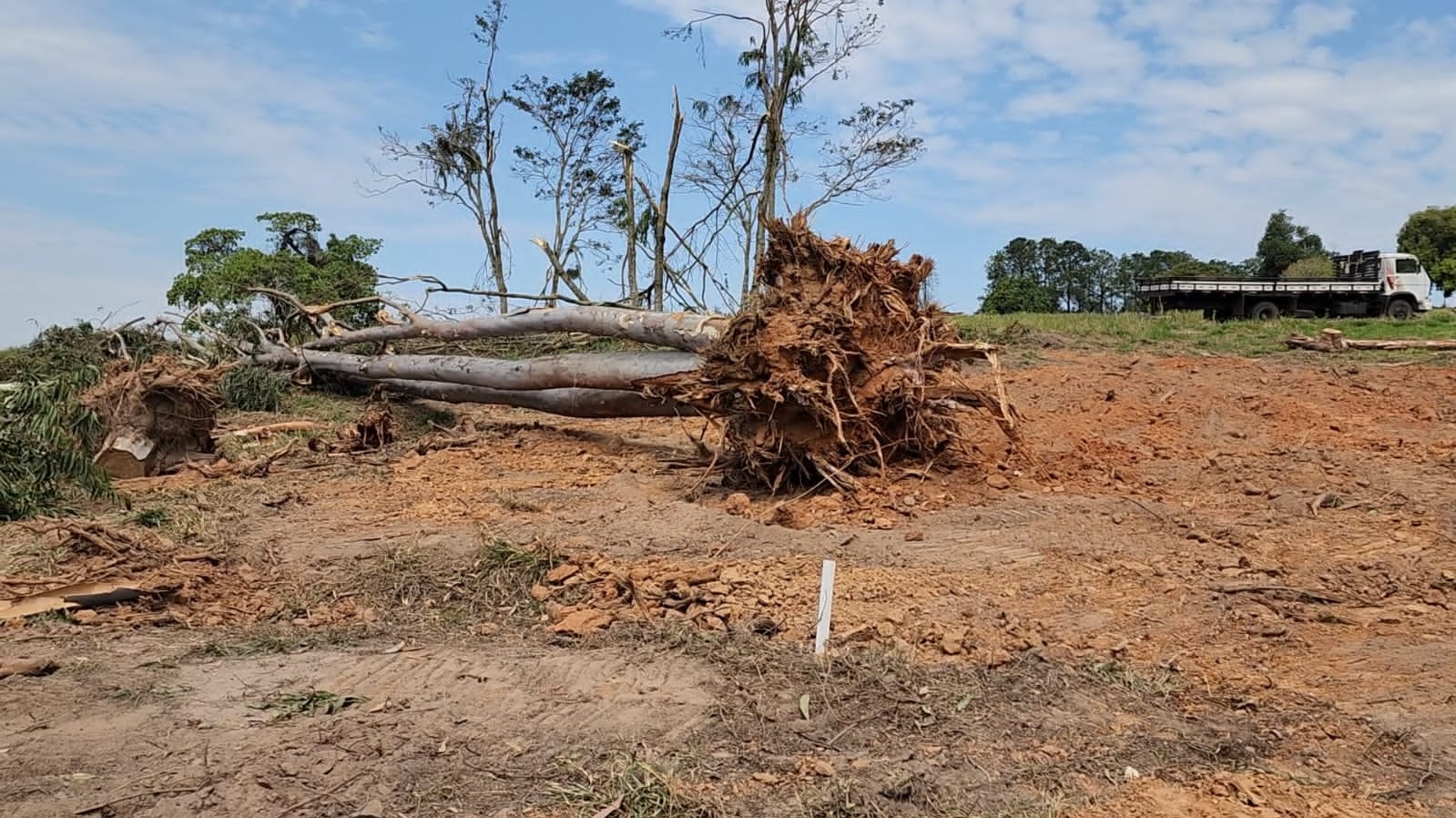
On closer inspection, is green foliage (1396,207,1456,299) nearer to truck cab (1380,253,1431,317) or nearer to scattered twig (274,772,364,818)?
truck cab (1380,253,1431,317)

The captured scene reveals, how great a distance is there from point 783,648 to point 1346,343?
12285 mm

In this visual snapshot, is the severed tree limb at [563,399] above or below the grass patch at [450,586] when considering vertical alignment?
above

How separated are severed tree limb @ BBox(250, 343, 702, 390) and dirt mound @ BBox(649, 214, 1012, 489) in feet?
3.40

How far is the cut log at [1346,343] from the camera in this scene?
12.9m

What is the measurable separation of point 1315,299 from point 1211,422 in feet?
66.8

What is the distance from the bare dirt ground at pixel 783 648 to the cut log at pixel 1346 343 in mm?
6907

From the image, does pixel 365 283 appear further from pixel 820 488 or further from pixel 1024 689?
pixel 1024 689

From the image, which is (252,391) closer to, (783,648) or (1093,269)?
(783,648)

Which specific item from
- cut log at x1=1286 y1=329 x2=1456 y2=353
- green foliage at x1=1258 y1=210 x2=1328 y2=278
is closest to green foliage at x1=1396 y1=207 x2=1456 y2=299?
green foliage at x1=1258 y1=210 x2=1328 y2=278

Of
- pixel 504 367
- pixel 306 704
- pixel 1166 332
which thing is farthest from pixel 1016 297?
pixel 306 704

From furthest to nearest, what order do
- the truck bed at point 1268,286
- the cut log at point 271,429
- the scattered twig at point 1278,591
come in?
the truck bed at point 1268,286, the cut log at point 271,429, the scattered twig at point 1278,591

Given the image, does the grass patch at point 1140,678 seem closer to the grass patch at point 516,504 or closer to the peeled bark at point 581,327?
the grass patch at point 516,504

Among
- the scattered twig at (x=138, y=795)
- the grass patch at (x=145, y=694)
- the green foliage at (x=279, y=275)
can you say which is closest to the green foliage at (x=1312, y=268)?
the green foliage at (x=279, y=275)

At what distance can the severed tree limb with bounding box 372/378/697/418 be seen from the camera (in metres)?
8.70
